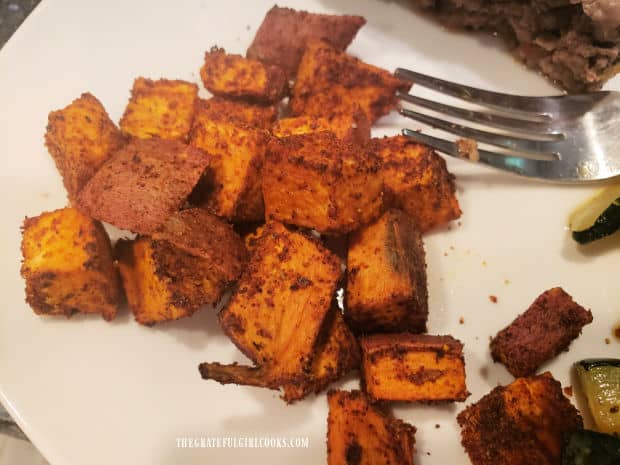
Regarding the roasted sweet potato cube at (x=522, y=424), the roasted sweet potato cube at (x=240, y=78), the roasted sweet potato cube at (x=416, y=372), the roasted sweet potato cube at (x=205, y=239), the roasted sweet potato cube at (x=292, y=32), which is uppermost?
the roasted sweet potato cube at (x=292, y=32)

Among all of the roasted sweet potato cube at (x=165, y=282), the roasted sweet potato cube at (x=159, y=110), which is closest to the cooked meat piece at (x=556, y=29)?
the roasted sweet potato cube at (x=159, y=110)

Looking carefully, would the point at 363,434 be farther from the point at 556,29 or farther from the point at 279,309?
the point at 556,29

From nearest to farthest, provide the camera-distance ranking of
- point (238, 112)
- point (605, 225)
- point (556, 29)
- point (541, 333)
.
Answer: point (541, 333) → point (605, 225) → point (238, 112) → point (556, 29)

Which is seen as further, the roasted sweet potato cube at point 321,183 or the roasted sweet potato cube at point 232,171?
the roasted sweet potato cube at point 232,171

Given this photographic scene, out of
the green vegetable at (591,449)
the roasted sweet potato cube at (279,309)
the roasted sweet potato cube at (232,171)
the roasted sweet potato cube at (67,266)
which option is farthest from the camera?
the roasted sweet potato cube at (232,171)

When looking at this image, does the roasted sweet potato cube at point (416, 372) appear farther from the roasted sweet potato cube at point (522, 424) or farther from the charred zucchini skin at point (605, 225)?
the charred zucchini skin at point (605, 225)

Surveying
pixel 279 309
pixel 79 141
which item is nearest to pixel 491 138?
pixel 279 309
